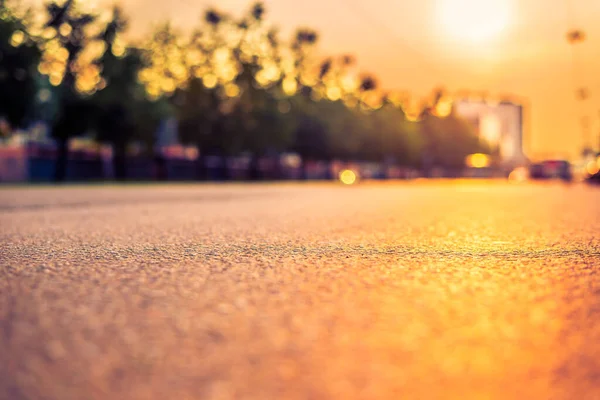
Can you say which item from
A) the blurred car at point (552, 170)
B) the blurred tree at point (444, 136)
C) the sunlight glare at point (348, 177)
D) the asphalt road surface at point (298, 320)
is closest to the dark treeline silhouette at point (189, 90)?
the sunlight glare at point (348, 177)

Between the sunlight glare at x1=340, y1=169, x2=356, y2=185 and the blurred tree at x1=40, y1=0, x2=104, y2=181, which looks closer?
the blurred tree at x1=40, y1=0, x2=104, y2=181

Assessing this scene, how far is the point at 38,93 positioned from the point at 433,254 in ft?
113

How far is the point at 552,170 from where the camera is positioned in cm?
6384

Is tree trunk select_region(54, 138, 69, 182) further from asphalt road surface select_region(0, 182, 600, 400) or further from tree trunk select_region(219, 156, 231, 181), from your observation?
asphalt road surface select_region(0, 182, 600, 400)

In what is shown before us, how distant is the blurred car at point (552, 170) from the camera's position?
202 feet

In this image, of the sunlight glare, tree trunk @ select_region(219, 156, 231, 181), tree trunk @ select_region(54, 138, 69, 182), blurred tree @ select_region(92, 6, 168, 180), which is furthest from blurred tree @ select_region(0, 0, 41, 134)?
tree trunk @ select_region(219, 156, 231, 181)

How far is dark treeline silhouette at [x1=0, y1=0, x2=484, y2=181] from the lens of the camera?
127ft

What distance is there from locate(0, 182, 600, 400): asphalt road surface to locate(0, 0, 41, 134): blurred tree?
28937mm

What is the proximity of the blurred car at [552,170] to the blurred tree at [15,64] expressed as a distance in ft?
130

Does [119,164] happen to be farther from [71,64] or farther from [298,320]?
[298,320]

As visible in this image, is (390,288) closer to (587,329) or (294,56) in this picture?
(587,329)

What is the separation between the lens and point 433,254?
729 centimetres

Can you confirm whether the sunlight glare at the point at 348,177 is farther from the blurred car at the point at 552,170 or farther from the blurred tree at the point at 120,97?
the blurred car at the point at 552,170

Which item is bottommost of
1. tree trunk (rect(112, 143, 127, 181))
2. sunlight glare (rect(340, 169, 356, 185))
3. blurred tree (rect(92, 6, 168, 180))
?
sunlight glare (rect(340, 169, 356, 185))
